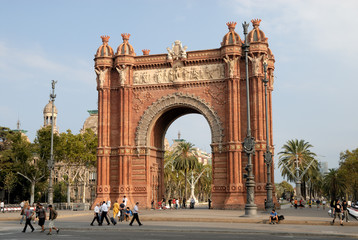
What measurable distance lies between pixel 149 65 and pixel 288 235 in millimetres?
28606

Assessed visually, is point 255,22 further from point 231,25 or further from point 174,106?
point 174,106

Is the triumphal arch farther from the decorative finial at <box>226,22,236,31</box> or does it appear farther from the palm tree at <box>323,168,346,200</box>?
the palm tree at <box>323,168,346,200</box>

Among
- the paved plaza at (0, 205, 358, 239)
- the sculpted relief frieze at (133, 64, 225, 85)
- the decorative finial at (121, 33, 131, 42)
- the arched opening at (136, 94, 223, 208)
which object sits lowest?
the paved plaza at (0, 205, 358, 239)

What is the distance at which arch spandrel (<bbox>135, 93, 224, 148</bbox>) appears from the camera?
137ft

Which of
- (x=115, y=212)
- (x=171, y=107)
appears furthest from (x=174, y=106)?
(x=115, y=212)

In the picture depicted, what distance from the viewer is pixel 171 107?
A: 4353 cm

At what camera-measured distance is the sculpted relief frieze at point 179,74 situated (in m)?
42.5

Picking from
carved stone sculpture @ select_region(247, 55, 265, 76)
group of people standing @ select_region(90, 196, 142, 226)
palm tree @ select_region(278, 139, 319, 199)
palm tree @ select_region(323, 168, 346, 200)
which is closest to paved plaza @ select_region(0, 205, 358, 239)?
group of people standing @ select_region(90, 196, 142, 226)

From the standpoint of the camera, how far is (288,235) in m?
19.2

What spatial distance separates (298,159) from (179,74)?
31.3 metres

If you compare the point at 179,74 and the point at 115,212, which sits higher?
the point at 179,74

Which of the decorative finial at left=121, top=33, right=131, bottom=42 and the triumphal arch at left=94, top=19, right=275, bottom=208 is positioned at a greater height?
the decorative finial at left=121, top=33, right=131, bottom=42

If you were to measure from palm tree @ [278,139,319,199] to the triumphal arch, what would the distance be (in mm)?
24356

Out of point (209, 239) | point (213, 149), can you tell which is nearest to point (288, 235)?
point (209, 239)
